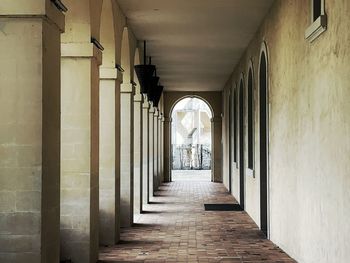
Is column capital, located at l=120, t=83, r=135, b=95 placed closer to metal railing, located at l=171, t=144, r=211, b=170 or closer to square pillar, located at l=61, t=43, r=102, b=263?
square pillar, located at l=61, t=43, r=102, b=263

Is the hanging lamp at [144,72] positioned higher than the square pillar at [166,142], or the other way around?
the hanging lamp at [144,72]

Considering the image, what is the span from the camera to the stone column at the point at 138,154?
15.1 meters

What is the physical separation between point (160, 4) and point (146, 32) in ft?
8.55

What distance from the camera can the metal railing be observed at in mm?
45312

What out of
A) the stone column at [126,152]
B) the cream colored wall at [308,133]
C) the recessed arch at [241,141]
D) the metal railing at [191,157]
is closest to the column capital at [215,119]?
the recessed arch at [241,141]

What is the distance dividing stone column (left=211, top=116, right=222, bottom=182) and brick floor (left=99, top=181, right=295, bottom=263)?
12084 millimetres

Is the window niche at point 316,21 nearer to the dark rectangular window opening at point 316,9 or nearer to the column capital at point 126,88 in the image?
the dark rectangular window opening at point 316,9

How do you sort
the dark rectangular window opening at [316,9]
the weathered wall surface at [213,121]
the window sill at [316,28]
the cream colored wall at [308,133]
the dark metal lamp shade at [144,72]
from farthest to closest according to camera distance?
the weathered wall surface at [213,121], the dark metal lamp shade at [144,72], the dark rectangular window opening at [316,9], the window sill at [316,28], the cream colored wall at [308,133]

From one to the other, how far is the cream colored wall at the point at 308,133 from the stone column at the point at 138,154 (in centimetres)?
417

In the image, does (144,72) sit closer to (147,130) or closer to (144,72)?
(144,72)

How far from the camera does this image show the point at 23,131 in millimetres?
5758

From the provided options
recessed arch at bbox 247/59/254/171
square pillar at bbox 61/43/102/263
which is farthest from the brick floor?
recessed arch at bbox 247/59/254/171

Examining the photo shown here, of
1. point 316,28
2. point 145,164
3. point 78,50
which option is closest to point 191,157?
point 145,164

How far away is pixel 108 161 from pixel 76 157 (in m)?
2.37
